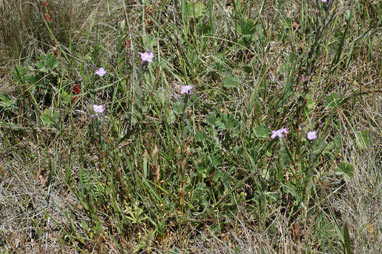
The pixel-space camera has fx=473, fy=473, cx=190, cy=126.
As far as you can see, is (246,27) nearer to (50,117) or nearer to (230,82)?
(230,82)

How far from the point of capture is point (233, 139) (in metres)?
2.32

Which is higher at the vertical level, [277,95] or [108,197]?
[277,95]

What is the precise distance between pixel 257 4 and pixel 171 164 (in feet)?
3.76

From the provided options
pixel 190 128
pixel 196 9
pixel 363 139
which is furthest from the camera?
pixel 196 9

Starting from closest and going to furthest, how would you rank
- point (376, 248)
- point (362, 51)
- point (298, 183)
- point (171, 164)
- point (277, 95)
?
point (376, 248) → point (298, 183) → point (171, 164) → point (277, 95) → point (362, 51)

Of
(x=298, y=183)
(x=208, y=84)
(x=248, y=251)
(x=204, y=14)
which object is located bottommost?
(x=248, y=251)

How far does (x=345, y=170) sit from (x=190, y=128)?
2.49 feet

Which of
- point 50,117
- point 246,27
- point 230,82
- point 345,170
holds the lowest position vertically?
point 345,170

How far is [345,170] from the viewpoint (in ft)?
7.05

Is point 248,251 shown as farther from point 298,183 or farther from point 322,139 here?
point 322,139

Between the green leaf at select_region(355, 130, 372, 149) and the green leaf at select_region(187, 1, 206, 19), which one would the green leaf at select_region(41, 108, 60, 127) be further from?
the green leaf at select_region(355, 130, 372, 149)

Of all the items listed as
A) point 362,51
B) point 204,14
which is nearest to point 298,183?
point 362,51

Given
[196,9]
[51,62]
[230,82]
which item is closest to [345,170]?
[230,82]

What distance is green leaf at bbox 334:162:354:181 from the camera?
7.00ft
